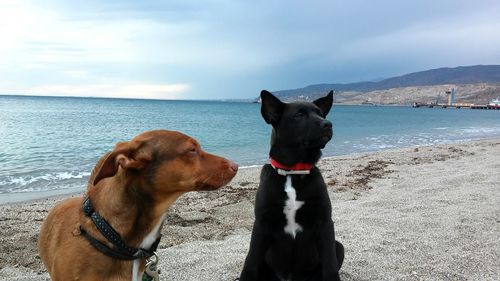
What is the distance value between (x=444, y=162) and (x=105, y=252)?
49.7ft

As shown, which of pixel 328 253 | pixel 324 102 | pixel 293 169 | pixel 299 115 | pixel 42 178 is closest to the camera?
pixel 328 253

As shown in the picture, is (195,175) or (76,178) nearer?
(195,175)

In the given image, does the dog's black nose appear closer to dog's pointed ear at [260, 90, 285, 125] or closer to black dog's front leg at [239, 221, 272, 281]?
dog's pointed ear at [260, 90, 285, 125]

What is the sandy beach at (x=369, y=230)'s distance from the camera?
5.15 m

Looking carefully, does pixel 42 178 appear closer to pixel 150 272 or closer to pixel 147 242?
pixel 150 272

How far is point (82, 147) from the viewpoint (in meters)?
23.9

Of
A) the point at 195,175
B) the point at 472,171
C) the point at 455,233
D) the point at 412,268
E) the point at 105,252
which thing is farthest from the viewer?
the point at 472,171

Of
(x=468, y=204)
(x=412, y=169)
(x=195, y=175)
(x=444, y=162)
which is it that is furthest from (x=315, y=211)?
(x=444, y=162)

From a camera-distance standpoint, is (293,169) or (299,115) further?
(299,115)

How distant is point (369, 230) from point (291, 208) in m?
2.95

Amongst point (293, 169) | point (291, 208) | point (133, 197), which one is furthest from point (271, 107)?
point (133, 197)

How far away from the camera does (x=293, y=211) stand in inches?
163

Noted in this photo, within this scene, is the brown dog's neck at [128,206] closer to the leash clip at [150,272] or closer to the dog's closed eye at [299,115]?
the leash clip at [150,272]

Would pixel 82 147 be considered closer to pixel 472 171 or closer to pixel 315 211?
pixel 472 171
